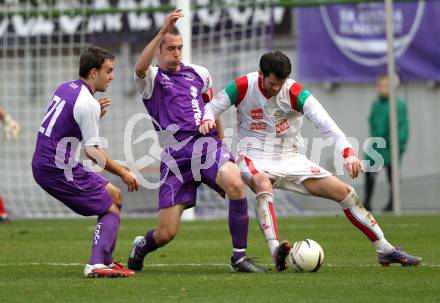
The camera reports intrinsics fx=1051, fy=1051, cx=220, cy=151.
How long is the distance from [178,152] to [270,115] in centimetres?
87

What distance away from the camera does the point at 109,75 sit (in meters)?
8.70

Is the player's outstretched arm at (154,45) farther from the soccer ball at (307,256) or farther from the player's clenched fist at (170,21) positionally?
the soccer ball at (307,256)

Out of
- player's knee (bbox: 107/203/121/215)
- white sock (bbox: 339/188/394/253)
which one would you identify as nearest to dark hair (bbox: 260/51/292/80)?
white sock (bbox: 339/188/394/253)

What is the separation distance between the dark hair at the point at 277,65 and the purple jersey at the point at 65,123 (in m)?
1.44

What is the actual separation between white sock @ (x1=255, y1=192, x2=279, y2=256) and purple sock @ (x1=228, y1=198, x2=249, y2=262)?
123 millimetres

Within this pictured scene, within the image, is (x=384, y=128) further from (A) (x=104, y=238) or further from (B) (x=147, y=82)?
(A) (x=104, y=238)

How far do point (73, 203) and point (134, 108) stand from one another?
35.6 ft

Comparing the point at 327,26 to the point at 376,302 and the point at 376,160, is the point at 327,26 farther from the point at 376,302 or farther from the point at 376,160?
the point at 376,302

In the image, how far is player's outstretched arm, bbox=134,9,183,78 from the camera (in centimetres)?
872

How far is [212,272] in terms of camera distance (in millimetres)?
8867

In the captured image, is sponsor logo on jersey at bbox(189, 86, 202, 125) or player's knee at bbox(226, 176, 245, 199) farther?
sponsor logo on jersey at bbox(189, 86, 202, 125)

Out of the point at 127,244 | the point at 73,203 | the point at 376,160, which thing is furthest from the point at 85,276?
the point at 376,160

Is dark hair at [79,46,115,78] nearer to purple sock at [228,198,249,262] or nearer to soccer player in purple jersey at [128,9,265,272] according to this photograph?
soccer player in purple jersey at [128,9,265,272]

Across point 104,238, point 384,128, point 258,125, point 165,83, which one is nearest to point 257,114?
point 258,125
